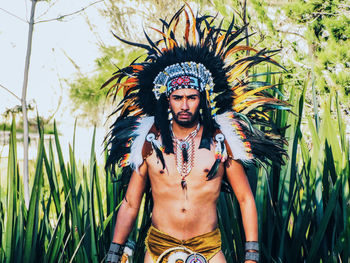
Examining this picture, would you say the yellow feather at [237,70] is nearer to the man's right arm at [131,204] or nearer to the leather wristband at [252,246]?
the man's right arm at [131,204]

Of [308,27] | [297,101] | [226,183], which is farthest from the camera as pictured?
[308,27]

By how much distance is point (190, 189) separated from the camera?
1.73 meters

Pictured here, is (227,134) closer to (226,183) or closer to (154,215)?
(226,183)

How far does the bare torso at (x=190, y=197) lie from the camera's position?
173 cm

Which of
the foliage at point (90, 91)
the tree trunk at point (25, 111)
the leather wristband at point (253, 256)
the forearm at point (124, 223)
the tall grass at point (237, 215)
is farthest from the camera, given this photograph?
the foliage at point (90, 91)

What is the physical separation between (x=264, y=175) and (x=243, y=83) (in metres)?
0.47

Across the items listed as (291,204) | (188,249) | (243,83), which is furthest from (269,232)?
(243,83)

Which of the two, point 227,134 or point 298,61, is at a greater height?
point 298,61

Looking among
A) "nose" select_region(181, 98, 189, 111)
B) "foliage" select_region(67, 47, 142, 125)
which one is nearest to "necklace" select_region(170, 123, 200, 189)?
"nose" select_region(181, 98, 189, 111)

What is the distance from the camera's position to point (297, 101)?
2.29 m

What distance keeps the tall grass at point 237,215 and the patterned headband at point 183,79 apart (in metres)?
0.52

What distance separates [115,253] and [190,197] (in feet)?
1.26

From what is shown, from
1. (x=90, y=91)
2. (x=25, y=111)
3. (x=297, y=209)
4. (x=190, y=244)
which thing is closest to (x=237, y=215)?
(x=297, y=209)

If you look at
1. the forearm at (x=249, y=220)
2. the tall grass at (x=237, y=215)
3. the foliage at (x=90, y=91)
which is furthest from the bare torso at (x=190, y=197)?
the foliage at (x=90, y=91)
